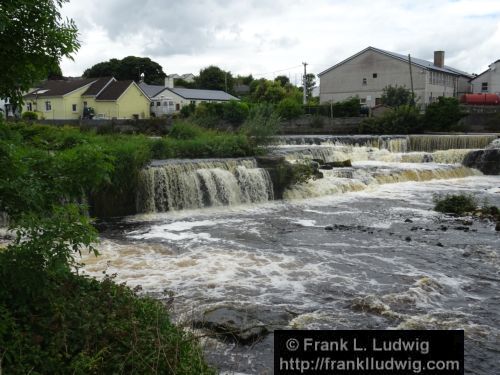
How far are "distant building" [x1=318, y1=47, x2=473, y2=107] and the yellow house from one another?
19660 millimetres

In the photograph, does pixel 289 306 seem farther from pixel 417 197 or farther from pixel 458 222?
pixel 417 197

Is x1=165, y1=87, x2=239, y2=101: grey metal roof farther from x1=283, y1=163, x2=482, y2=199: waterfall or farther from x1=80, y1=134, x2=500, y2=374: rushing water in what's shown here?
x1=80, y1=134, x2=500, y2=374: rushing water

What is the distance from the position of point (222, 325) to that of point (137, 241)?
5.92m

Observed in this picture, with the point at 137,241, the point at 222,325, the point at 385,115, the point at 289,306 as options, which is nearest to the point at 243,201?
the point at 137,241

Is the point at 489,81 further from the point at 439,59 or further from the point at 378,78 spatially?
the point at 378,78

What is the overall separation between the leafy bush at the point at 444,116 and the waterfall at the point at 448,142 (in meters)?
7.14

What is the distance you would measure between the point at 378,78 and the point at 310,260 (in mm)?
42032

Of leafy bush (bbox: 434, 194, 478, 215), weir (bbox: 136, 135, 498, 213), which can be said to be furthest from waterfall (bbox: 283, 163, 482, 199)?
leafy bush (bbox: 434, 194, 478, 215)

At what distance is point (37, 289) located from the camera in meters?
4.23

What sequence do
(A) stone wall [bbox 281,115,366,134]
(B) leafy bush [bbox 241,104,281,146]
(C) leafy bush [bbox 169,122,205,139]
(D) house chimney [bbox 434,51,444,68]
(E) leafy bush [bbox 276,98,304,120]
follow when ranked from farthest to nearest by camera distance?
1. (D) house chimney [bbox 434,51,444,68]
2. (E) leafy bush [bbox 276,98,304,120]
3. (A) stone wall [bbox 281,115,366,134]
4. (C) leafy bush [bbox 169,122,205,139]
5. (B) leafy bush [bbox 241,104,281,146]

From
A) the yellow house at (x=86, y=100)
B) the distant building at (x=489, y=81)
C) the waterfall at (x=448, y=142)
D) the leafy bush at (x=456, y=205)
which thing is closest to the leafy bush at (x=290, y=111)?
the waterfall at (x=448, y=142)

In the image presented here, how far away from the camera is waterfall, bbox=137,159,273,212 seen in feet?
52.6

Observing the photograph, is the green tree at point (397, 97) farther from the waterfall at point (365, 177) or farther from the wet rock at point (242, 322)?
the wet rock at point (242, 322)

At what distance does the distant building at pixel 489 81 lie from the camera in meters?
52.1
